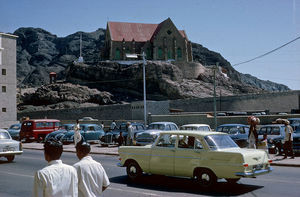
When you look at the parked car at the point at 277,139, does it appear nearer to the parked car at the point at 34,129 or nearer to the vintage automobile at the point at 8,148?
the vintage automobile at the point at 8,148

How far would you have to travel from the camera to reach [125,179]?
1112 cm

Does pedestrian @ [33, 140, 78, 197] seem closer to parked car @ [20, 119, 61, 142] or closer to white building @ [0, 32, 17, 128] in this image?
parked car @ [20, 119, 61, 142]

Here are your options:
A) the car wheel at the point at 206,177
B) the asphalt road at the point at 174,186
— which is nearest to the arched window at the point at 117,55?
the asphalt road at the point at 174,186

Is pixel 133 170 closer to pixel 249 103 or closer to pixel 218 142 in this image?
pixel 218 142

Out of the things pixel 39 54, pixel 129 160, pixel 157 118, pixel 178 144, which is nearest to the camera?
pixel 178 144

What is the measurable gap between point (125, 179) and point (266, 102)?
46.6 m

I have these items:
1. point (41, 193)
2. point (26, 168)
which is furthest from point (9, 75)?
point (41, 193)

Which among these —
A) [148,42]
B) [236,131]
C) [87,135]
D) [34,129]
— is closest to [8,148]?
[87,135]

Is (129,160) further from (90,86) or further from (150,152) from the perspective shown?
(90,86)

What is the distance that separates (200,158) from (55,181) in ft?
20.4

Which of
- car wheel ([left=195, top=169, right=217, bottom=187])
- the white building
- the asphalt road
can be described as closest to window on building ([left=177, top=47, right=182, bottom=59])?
the white building

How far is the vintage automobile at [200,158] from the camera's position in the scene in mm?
8930

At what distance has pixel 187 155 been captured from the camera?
961 centimetres

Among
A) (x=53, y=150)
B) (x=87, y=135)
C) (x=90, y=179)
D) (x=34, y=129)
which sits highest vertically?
(x=53, y=150)
